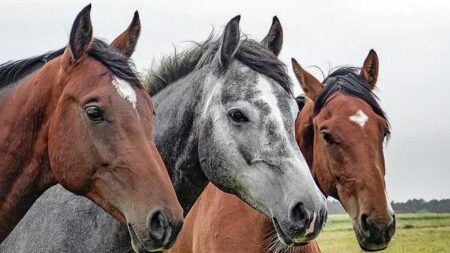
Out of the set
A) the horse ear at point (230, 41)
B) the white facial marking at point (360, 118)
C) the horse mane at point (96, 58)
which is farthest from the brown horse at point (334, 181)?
the horse mane at point (96, 58)

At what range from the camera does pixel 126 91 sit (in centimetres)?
509

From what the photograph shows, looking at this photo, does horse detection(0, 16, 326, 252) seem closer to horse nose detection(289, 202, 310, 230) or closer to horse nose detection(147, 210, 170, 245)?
horse nose detection(289, 202, 310, 230)

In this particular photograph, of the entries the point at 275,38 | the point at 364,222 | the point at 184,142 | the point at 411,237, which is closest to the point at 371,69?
the point at 275,38

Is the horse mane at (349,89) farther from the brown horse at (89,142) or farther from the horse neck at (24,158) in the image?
the horse neck at (24,158)

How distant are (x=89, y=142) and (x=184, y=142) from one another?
5.64 feet

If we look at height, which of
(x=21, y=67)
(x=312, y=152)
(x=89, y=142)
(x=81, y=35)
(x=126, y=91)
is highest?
(x=81, y=35)

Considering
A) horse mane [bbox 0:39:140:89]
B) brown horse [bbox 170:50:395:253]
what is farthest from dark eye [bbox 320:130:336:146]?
horse mane [bbox 0:39:140:89]

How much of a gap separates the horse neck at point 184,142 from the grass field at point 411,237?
A: 1420 centimetres

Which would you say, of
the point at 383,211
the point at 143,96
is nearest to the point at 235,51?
the point at 143,96

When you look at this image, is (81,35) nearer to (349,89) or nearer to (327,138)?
(327,138)

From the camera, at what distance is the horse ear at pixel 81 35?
16.9 feet

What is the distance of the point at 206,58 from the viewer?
6.96 meters

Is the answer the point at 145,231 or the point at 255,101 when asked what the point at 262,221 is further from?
the point at 145,231

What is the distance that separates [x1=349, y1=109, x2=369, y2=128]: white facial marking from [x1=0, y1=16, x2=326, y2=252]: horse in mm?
1240
